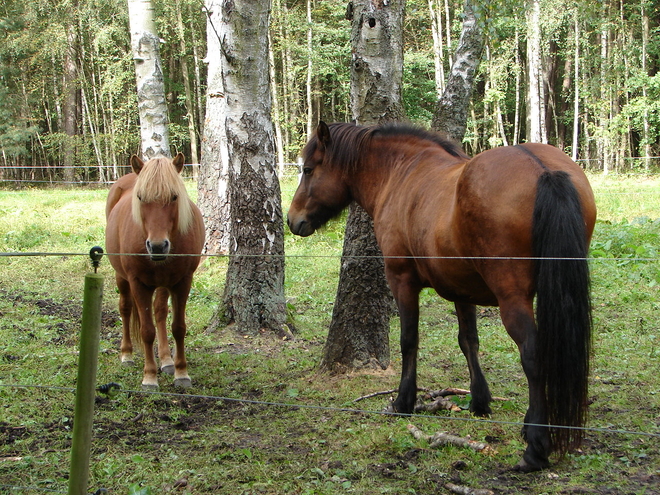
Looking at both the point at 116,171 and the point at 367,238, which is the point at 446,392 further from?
the point at 116,171

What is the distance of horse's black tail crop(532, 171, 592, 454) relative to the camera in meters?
3.15

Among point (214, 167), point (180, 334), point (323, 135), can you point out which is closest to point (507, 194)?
point (323, 135)

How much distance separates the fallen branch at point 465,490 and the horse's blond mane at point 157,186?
127 inches

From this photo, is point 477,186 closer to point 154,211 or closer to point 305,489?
point 305,489

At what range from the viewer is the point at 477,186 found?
11.3 ft

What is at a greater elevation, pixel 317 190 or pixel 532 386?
pixel 317 190

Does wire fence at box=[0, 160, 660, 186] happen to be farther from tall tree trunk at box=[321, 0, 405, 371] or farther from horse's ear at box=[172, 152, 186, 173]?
tall tree trunk at box=[321, 0, 405, 371]

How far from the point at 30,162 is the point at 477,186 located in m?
42.0

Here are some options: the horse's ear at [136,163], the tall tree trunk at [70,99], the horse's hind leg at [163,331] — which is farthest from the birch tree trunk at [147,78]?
the tall tree trunk at [70,99]

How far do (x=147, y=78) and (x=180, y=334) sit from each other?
554 cm

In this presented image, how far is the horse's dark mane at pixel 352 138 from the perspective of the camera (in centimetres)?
489

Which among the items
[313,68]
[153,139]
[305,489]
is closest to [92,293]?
[305,489]

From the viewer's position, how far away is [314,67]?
2947 cm

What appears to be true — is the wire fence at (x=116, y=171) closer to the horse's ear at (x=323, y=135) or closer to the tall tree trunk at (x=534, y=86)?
the tall tree trunk at (x=534, y=86)
